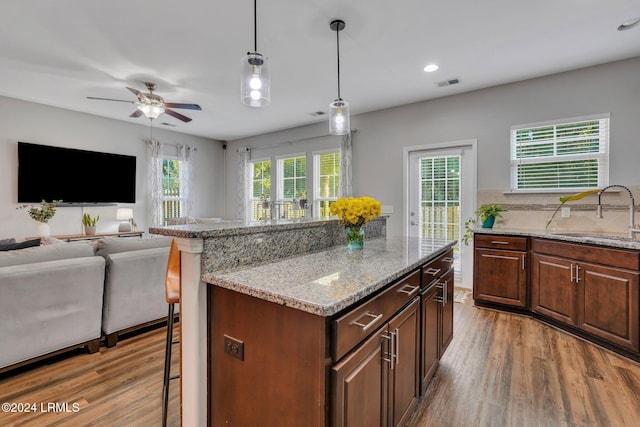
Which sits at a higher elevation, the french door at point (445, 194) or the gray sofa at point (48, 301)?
the french door at point (445, 194)

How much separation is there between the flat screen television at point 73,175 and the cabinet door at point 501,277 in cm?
579

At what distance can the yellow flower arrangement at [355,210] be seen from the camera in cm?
191

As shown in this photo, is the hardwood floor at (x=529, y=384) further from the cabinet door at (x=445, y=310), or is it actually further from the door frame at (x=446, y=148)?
the door frame at (x=446, y=148)

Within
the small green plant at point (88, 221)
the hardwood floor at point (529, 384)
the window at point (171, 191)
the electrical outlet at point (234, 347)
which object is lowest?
the hardwood floor at point (529, 384)

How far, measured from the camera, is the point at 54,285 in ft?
7.32

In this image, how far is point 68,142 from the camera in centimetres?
496

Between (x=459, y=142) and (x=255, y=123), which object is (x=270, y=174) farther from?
(x=459, y=142)

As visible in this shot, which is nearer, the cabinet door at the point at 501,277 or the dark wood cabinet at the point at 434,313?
the dark wood cabinet at the point at 434,313

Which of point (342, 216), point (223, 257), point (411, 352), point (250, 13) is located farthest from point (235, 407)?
point (250, 13)

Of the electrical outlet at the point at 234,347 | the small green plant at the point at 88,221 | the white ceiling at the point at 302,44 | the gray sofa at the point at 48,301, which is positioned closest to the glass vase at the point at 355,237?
the electrical outlet at the point at 234,347

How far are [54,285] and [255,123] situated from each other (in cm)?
423

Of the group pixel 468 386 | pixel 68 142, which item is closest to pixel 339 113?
pixel 468 386

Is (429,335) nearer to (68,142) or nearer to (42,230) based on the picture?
(42,230)

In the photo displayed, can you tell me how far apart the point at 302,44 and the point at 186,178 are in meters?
4.51
